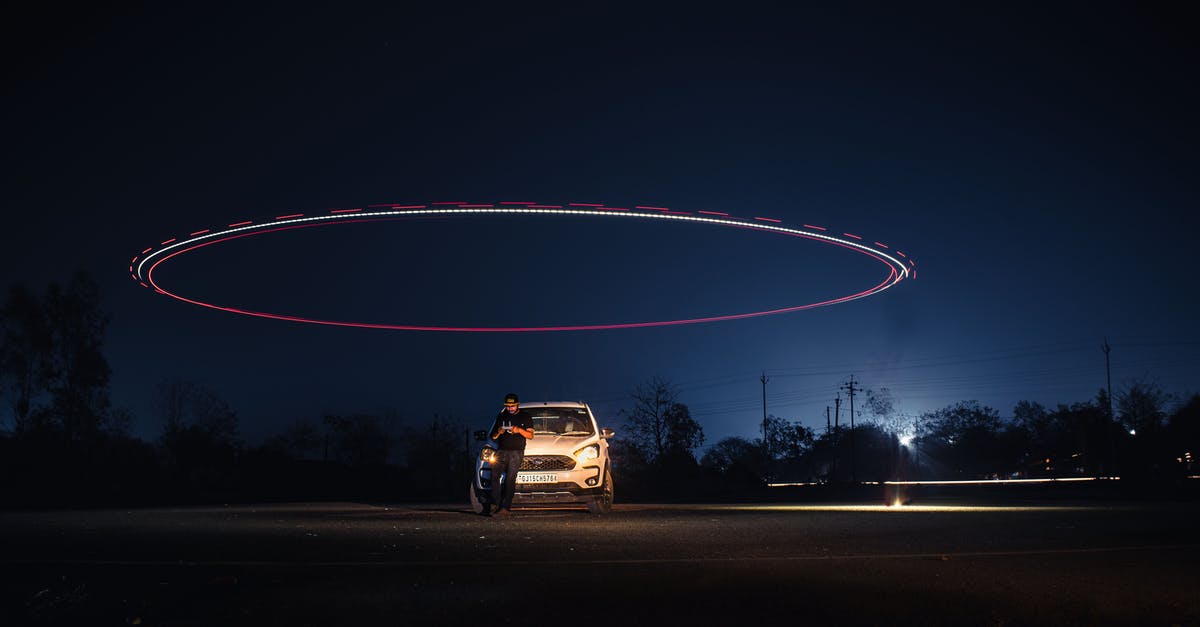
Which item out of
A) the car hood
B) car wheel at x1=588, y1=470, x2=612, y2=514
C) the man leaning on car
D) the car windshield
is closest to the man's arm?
the man leaning on car

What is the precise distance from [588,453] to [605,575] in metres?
8.73

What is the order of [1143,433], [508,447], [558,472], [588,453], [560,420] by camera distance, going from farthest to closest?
1. [1143,433]
2. [560,420]
3. [588,453]
4. [558,472]
5. [508,447]

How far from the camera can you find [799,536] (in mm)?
11172

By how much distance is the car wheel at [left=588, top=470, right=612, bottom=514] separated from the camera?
16.3 m

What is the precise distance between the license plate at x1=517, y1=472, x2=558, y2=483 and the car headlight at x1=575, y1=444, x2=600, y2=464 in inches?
20.1

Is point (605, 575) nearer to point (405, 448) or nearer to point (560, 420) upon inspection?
point (560, 420)

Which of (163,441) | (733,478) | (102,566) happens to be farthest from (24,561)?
(163,441)

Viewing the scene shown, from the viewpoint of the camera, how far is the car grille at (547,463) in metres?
15.8

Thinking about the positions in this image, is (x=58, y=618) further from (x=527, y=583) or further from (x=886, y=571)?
(x=886, y=571)

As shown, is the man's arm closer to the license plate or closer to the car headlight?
the license plate

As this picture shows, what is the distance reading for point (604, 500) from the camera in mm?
16484

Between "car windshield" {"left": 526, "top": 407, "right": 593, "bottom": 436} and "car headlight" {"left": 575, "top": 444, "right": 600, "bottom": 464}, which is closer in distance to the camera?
"car headlight" {"left": 575, "top": 444, "right": 600, "bottom": 464}

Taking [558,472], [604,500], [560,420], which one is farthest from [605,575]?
[560,420]

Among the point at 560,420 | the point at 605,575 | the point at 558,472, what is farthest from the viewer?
the point at 560,420
